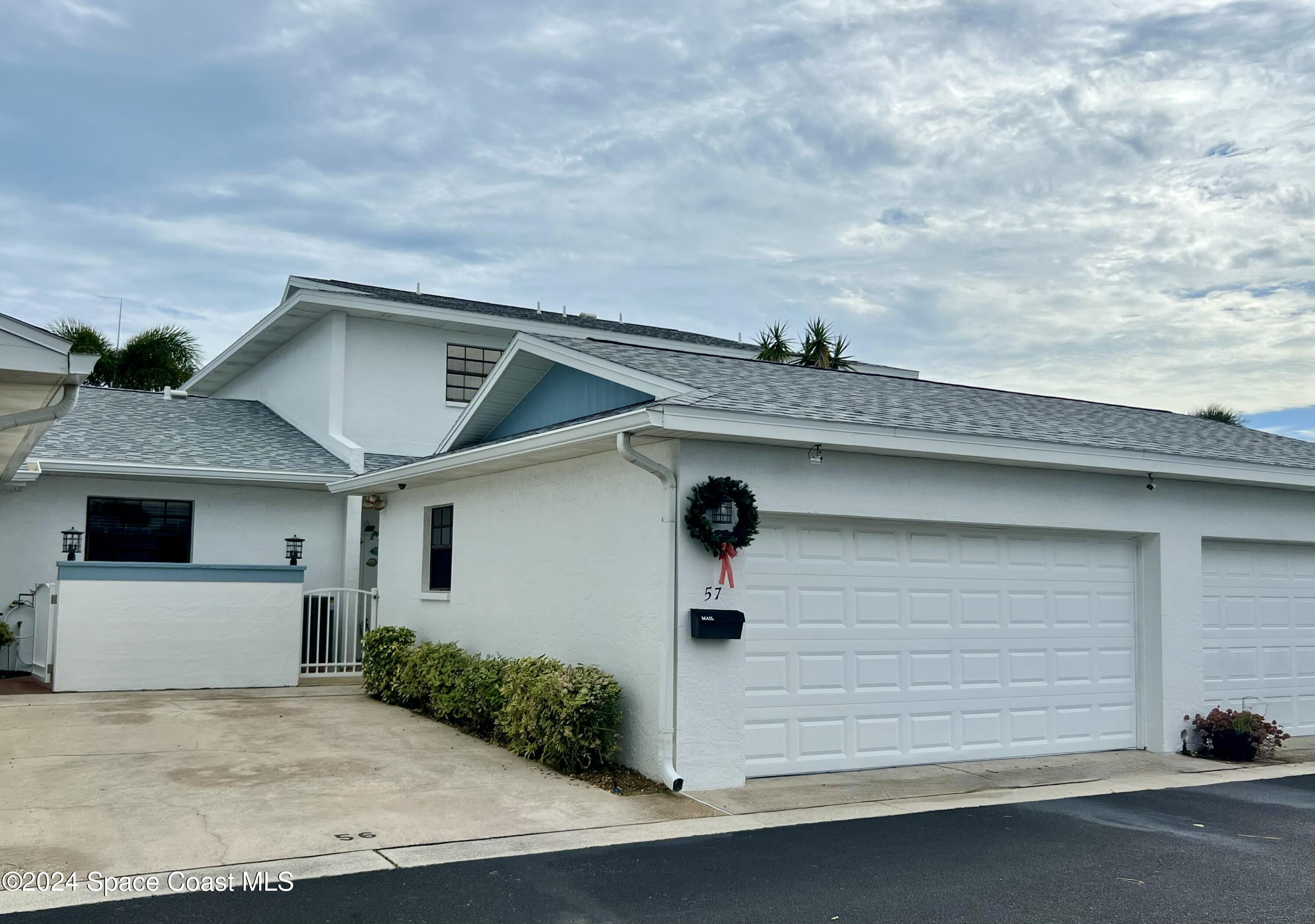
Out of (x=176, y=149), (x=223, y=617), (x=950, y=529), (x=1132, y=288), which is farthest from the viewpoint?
(x=176, y=149)

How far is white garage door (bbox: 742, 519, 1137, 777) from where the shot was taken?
29.1 ft

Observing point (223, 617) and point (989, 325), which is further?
point (989, 325)

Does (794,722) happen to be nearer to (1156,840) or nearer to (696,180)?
(1156,840)

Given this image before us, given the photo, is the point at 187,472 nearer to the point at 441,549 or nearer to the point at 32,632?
the point at 32,632

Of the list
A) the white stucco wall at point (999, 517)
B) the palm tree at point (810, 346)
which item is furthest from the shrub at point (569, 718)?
the palm tree at point (810, 346)

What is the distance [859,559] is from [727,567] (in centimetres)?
154

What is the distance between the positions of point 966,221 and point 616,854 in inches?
517

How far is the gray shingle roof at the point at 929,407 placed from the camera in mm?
9117

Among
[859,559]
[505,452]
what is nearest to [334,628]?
[505,452]

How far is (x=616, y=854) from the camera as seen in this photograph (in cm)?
642

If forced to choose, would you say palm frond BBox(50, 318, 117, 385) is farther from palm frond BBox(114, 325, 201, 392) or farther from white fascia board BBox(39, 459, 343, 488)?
white fascia board BBox(39, 459, 343, 488)

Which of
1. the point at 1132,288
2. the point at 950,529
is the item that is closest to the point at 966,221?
the point at 1132,288

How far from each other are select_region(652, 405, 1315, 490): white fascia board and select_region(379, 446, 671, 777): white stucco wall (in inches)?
27.5

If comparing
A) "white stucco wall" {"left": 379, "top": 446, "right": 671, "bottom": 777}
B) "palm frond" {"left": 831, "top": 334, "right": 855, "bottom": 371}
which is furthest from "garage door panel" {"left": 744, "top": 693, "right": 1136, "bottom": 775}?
"palm frond" {"left": 831, "top": 334, "right": 855, "bottom": 371}
